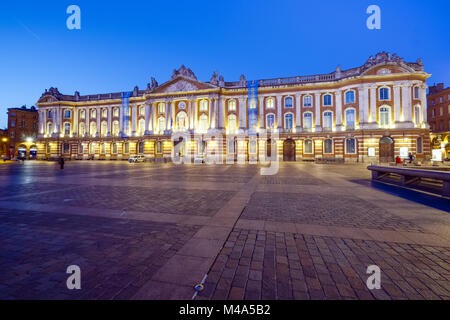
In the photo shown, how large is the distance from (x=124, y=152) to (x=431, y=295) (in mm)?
46067

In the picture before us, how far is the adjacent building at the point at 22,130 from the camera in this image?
53966mm

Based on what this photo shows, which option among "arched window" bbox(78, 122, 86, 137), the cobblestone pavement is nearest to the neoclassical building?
"arched window" bbox(78, 122, 86, 137)

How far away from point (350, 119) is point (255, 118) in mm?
14571

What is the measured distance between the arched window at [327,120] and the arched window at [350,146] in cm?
344

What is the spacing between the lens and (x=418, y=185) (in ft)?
29.2

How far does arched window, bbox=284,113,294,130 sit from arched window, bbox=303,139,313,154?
3.54 meters

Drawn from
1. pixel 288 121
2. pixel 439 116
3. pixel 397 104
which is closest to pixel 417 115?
pixel 397 104

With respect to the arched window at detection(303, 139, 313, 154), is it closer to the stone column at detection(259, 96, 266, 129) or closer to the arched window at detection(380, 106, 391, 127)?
the stone column at detection(259, 96, 266, 129)

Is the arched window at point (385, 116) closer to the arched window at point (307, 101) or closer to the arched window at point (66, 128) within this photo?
the arched window at point (307, 101)

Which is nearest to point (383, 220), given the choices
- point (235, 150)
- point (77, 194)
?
point (77, 194)
